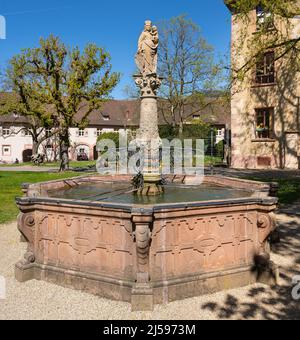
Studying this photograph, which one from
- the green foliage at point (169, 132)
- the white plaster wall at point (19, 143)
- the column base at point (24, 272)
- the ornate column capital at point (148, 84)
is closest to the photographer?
the column base at point (24, 272)

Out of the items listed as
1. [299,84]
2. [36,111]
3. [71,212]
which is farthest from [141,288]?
[299,84]

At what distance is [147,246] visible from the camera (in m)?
5.12

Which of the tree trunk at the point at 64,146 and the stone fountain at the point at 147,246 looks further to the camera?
the tree trunk at the point at 64,146

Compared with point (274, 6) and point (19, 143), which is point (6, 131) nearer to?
point (19, 143)

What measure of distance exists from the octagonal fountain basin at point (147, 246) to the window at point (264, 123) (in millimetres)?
→ 21418

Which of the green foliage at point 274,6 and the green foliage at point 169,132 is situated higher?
the green foliage at point 274,6

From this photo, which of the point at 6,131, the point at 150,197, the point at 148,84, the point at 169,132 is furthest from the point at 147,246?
the point at 6,131

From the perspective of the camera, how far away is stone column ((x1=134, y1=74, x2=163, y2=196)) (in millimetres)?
8062

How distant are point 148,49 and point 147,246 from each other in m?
4.87

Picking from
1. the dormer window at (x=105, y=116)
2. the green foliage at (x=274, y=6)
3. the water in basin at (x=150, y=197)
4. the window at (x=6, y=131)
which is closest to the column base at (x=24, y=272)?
the water in basin at (x=150, y=197)

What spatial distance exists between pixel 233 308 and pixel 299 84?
76.3 ft

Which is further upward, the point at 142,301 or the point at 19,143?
the point at 19,143

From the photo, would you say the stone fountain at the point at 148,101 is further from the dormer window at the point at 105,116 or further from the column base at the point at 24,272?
the dormer window at the point at 105,116

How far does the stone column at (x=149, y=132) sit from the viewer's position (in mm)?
8062
